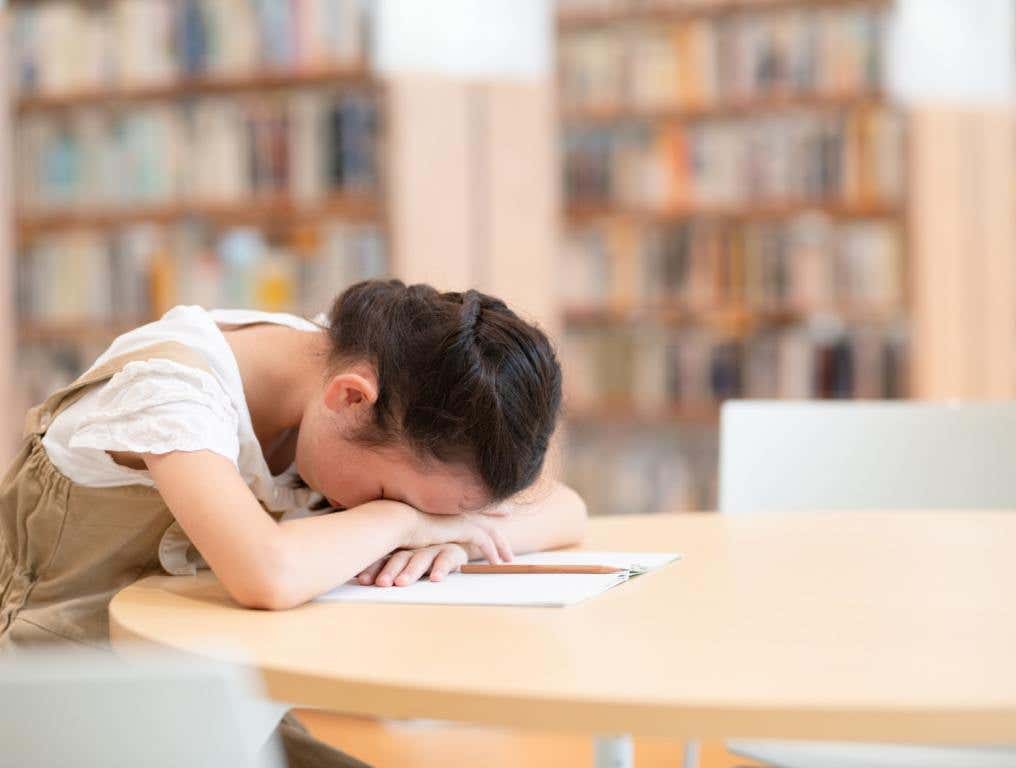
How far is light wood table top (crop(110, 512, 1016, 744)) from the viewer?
70 centimetres

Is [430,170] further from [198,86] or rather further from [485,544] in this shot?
[485,544]

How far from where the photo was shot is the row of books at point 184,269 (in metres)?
3.81

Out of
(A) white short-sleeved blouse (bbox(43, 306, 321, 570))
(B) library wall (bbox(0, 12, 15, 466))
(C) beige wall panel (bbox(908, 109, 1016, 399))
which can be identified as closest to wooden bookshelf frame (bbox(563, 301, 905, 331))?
(C) beige wall panel (bbox(908, 109, 1016, 399))

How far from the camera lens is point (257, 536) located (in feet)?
3.34

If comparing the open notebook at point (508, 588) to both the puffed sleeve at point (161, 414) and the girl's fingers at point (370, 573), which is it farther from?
the puffed sleeve at point (161, 414)

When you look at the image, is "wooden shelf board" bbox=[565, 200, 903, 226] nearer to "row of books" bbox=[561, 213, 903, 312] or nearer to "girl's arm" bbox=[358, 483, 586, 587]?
"row of books" bbox=[561, 213, 903, 312]

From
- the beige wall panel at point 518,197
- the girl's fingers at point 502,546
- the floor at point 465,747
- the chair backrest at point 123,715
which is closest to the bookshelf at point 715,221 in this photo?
the beige wall panel at point 518,197

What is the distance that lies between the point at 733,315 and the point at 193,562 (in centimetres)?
325

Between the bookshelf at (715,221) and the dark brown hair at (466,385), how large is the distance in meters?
3.15

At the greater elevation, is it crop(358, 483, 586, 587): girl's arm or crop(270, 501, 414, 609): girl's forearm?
crop(270, 501, 414, 609): girl's forearm

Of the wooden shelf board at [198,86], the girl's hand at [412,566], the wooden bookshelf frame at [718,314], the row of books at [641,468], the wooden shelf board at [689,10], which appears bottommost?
the row of books at [641,468]

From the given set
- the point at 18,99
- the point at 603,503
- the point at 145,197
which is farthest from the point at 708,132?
the point at 18,99

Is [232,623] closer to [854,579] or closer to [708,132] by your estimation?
[854,579]

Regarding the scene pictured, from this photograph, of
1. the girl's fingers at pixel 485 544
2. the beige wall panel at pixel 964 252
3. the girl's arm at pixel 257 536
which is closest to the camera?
→ the girl's arm at pixel 257 536
